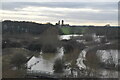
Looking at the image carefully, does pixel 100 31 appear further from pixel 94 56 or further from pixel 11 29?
pixel 94 56

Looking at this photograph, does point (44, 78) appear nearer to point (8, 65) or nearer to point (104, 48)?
point (8, 65)

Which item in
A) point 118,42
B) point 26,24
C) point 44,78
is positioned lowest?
point 44,78

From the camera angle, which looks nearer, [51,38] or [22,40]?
[51,38]

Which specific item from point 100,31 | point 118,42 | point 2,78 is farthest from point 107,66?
point 100,31

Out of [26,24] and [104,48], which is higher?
[26,24]

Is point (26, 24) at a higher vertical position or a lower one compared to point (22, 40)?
higher

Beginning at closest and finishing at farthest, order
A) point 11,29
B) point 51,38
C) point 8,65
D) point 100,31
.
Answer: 1. point 8,65
2. point 51,38
3. point 11,29
4. point 100,31

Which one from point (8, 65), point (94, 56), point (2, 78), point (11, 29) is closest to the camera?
point (2, 78)

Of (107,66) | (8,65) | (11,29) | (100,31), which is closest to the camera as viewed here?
(8,65)

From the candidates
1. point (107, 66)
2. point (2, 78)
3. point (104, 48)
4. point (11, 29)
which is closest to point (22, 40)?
point (11, 29)
